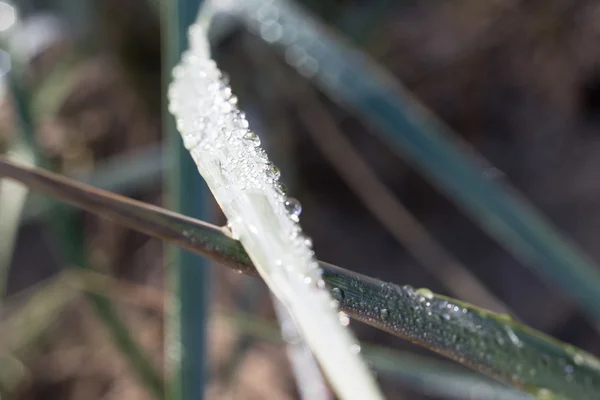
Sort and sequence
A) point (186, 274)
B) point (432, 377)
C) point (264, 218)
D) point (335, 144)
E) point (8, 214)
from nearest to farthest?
point (264, 218), point (186, 274), point (432, 377), point (8, 214), point (335, 144)

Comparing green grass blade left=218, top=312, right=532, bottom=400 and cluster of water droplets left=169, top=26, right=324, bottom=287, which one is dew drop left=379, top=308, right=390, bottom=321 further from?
green grass blade left=218, top=312, right=532, bottom=400

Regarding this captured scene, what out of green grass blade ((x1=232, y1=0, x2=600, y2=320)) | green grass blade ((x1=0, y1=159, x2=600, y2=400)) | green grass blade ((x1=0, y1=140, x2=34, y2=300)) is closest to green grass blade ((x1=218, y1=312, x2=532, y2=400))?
green grass blade ((x1=232, y1=0, x2=600, y2=320))

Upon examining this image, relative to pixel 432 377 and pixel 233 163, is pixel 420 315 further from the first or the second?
pixel 432 377

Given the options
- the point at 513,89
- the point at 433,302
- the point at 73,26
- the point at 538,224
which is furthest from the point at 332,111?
the point at 433,302

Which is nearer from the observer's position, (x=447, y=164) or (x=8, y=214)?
(x=447, y=164)

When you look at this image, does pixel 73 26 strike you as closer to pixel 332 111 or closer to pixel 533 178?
pixel 332 111

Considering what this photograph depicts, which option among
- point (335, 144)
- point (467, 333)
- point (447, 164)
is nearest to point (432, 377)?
point (447, 164)
